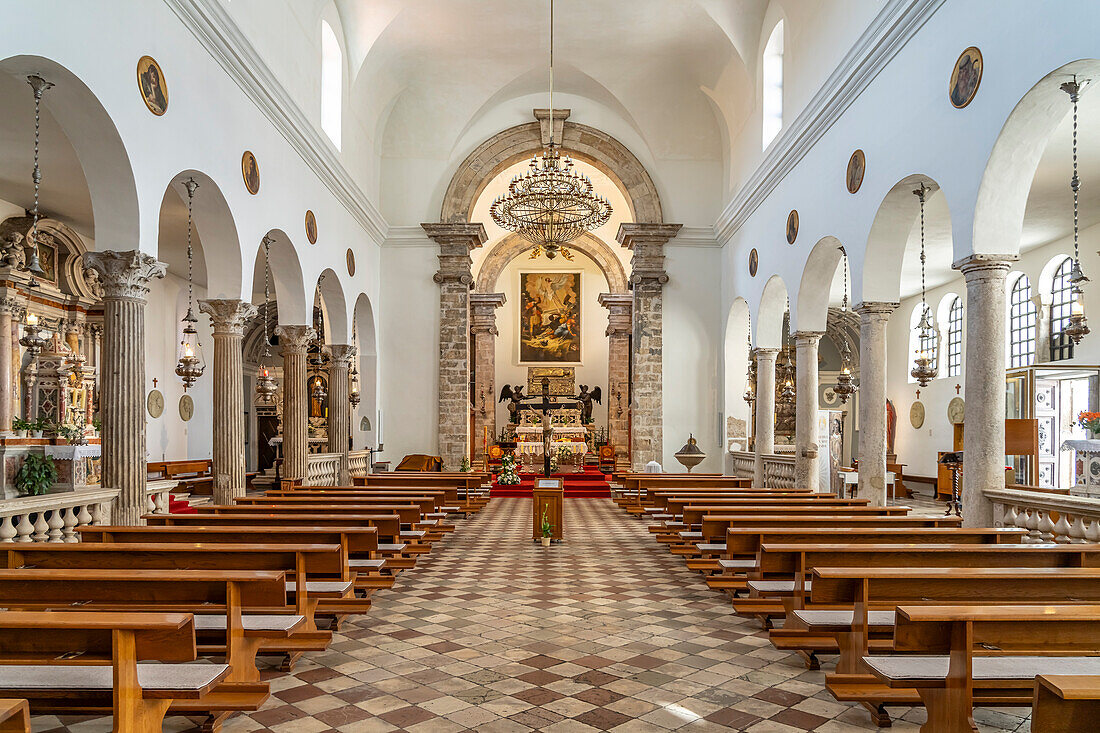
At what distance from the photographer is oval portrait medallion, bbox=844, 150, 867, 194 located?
1019cm

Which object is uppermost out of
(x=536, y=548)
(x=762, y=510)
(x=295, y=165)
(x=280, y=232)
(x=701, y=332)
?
(x=295, y=165)

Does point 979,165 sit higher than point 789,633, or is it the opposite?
point 979,165

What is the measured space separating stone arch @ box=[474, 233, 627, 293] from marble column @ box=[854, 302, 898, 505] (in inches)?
688

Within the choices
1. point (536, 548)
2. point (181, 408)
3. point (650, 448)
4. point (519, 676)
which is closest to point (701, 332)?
point (650, 448)

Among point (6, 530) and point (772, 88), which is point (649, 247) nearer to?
point (772, 88)

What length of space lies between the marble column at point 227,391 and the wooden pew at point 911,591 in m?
8.60

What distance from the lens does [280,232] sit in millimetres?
11922

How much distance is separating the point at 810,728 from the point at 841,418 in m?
21.3

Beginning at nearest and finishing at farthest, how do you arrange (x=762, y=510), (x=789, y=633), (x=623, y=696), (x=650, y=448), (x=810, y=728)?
1. (x=810, y=728)
2. (x=623, y=696)
3. (x=789, y=633)
4. (x=762, y=510)
5. (x=650, y=448)

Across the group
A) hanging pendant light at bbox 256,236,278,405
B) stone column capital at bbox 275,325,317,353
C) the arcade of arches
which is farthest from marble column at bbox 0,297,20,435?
stone column capital at bbox 275,325,317,353

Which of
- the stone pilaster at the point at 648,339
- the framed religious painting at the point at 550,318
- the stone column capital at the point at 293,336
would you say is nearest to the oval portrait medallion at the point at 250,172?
the stone column capital at the point at 293,336

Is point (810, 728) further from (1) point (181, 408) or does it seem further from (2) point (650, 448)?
(1) point (181, 408)

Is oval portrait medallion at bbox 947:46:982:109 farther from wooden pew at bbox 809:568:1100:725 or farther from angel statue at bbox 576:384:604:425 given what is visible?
angel statue at bbox 576:384:604:425

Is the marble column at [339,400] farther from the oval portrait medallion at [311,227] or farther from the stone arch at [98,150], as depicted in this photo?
the stone arch at [98,150]
